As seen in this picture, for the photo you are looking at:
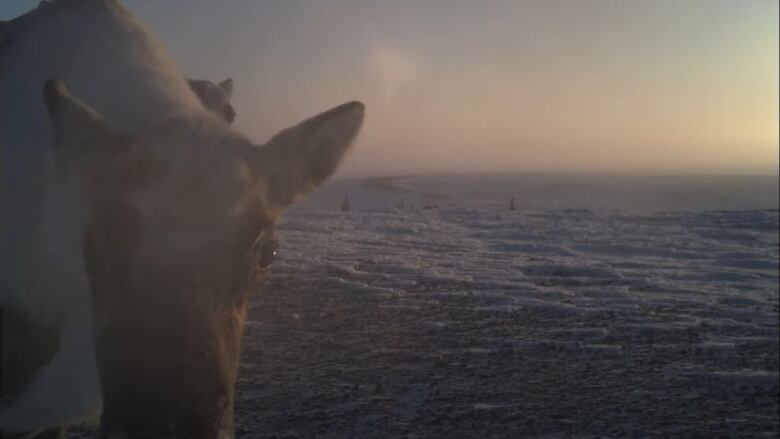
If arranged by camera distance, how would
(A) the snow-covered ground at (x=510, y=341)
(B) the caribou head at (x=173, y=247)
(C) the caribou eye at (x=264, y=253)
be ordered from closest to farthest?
(B) the caribou head at (x=173, y=247)
(C) the caribou eye at (x=264, y=253)
(A) the snow-covered ground at (x=510, y=341)

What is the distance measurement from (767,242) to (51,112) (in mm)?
13288

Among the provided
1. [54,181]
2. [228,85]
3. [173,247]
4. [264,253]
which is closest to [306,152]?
[264,253]

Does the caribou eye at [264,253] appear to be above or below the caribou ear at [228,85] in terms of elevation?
below

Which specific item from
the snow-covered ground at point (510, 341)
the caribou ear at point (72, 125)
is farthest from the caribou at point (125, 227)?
the snow-covered ground at point (510, 341)

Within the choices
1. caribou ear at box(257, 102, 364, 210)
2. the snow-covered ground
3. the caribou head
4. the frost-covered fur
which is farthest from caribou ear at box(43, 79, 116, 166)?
the snow-covered ground

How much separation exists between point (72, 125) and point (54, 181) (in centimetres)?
56

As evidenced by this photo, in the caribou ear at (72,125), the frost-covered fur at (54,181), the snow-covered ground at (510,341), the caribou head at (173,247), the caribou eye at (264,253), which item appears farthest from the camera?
the snow-covered ground at (510,341)

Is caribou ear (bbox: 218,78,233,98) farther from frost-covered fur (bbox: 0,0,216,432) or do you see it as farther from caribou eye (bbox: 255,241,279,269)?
caribou eye (bbox: 255,241,279,269)

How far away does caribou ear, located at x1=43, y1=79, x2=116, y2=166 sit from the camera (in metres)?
3.03

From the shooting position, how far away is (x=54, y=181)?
3.52m

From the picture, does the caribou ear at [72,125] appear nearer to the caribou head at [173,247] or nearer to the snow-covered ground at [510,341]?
the caribou head at [173,247]

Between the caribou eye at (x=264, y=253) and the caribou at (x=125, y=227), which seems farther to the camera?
the caribou eye at (x=264, y=253)

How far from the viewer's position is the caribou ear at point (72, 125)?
9.95ft

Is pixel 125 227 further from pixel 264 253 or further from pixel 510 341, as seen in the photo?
pixel 510 341
